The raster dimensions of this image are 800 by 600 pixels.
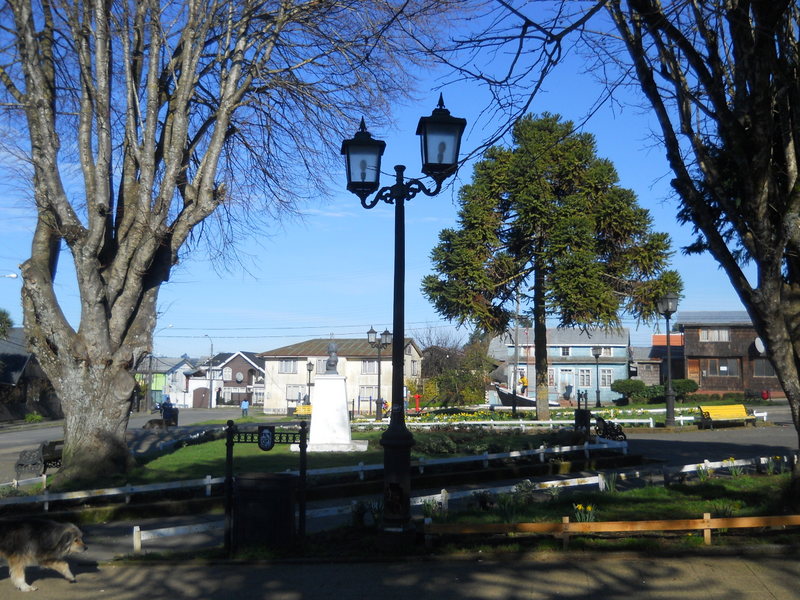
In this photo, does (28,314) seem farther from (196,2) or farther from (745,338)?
(745,338)

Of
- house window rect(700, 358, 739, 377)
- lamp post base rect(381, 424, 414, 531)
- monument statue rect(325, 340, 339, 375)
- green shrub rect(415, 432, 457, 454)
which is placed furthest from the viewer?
house window rect(700, 358, 739, 377)

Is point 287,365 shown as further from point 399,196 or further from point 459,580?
point 459,580

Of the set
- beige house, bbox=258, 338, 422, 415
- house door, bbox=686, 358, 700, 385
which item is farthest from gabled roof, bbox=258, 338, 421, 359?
house door, bbox=686, 358, 700, 385

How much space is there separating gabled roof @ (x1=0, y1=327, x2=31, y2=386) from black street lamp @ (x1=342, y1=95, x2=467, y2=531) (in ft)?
155

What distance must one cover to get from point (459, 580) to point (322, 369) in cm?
5897

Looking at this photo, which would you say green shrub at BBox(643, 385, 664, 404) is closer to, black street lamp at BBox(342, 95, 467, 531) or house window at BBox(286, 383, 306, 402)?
house window at BBox(286, 383, 306, 402)

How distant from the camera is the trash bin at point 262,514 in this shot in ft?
28.7

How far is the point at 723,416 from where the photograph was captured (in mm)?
29125

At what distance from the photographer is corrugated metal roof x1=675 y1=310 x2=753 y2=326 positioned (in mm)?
56338

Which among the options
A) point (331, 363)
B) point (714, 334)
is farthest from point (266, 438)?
point (714, 334)

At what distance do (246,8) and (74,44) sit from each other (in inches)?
146

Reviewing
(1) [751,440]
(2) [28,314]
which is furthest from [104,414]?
(1) [751,440]

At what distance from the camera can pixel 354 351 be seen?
214 feet

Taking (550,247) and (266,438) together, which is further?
(550,247)
